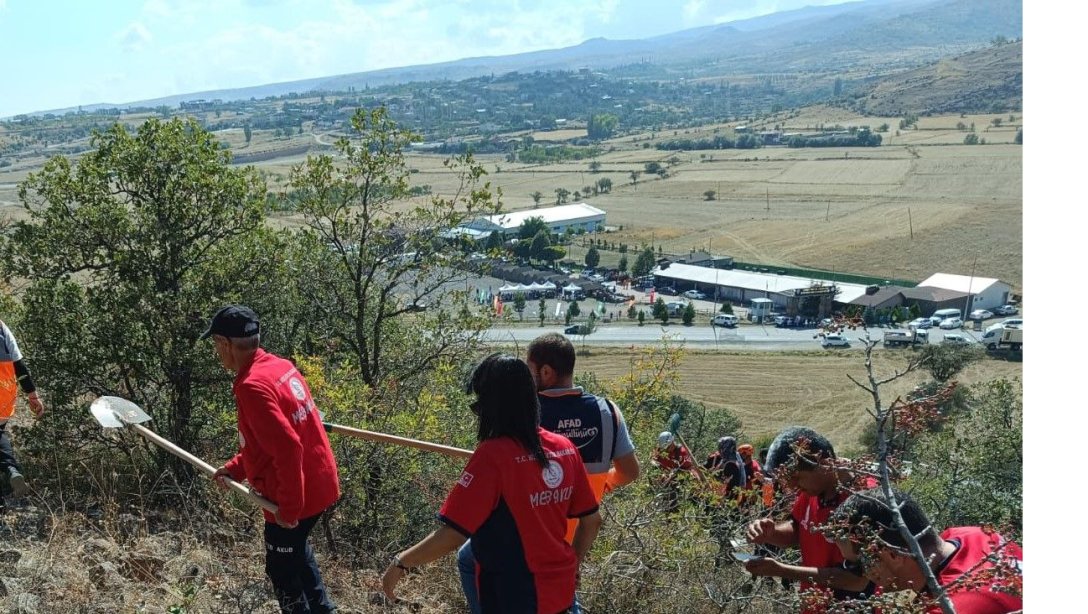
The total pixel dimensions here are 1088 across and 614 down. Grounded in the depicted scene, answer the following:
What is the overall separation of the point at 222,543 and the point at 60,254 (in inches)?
256

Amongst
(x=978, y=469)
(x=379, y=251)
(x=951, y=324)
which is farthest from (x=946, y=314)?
(x=379, y=251)

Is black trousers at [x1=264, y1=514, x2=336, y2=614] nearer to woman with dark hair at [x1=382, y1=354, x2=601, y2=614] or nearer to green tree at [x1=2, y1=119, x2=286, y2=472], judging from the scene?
woman with dark hair at [x1=382, y1=354, x2=601, y2=614]

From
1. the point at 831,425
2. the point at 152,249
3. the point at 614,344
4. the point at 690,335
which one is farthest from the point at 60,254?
the point at 690,335

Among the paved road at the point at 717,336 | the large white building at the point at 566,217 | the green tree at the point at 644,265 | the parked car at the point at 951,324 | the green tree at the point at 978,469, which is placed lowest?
the parked car at the point at 951,324

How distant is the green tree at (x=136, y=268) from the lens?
11.3 meters

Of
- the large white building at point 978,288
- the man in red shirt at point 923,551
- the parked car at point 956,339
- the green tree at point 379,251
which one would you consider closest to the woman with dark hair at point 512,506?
the man in red shirt at point 923,551

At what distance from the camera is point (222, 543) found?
22.5 feet

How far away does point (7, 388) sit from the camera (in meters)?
7.05

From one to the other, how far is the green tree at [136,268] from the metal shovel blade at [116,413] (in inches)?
181

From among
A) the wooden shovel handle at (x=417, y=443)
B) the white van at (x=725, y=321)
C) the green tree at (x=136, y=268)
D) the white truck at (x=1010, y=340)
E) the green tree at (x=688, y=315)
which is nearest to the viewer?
the wooden shovel handle at (x=417, y=443)

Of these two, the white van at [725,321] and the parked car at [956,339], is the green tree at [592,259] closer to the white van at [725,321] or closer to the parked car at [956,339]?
the white van at [725,321]

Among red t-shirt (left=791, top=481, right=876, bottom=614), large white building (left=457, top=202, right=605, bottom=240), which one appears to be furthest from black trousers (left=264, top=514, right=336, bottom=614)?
large white building (left=457, top=202, right=605, bottom=240)

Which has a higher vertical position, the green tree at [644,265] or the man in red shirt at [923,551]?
the man in red shirt at [923,551]
